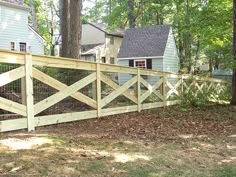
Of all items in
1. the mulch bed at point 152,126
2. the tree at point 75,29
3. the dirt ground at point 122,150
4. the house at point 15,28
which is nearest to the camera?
the dirt ground at point 122,150

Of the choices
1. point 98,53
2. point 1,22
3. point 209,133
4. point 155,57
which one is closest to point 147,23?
point 98,53

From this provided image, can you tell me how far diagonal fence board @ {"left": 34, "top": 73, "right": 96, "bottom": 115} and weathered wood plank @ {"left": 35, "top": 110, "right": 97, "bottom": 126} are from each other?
22 cm

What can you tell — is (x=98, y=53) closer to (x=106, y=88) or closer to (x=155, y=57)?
(x=155, y=57)

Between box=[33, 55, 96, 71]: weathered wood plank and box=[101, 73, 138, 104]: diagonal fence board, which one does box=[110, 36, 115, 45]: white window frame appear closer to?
box=[101, 73, 138, 104]: diagonal fence board

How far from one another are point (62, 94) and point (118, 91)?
220cm

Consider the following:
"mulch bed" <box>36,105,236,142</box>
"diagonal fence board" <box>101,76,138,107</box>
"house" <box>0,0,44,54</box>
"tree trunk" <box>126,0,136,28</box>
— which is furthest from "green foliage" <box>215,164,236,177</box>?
"tree trunk" <box>126,0,136,28</box>

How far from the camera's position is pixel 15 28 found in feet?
72.9

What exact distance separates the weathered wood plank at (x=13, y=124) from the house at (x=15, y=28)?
53.6 feet

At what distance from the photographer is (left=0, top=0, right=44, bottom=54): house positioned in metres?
21.2

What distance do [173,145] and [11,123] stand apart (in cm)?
282

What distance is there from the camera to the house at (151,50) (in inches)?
1015

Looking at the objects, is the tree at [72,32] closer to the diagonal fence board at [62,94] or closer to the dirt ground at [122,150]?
the diagonal fence board at [62,94]

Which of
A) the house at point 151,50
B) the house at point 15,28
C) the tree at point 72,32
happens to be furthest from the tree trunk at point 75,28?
the house at point 151,50

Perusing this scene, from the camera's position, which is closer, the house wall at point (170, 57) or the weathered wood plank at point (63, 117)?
the weathered wood plank at point (63, 117)
